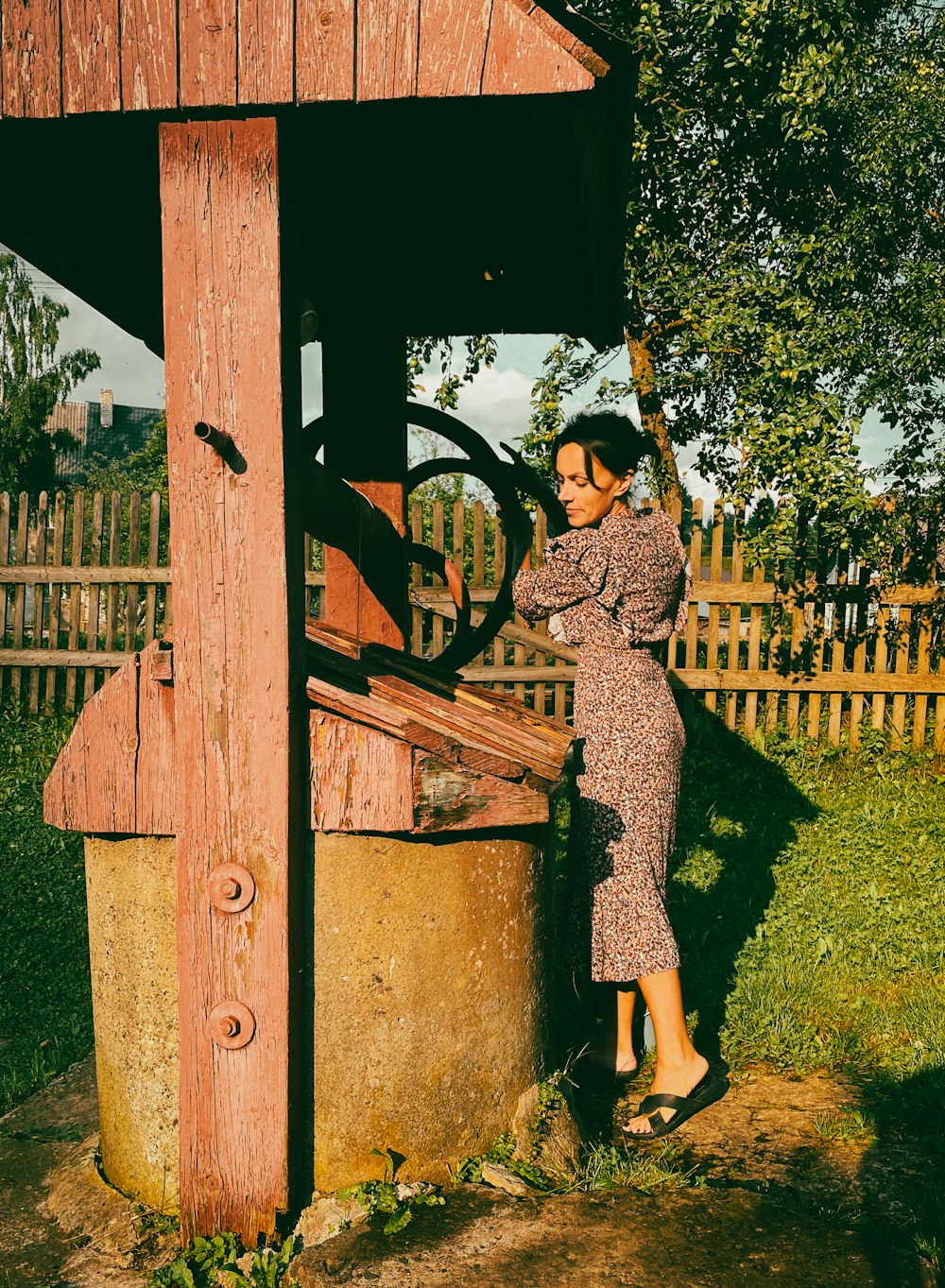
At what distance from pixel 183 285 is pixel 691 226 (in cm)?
690

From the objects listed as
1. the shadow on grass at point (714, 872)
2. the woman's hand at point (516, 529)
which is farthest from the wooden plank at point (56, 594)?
the woman's hand at point (516, 529)

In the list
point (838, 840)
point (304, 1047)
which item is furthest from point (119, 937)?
point (838, 840)

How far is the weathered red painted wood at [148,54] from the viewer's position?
2055 mm

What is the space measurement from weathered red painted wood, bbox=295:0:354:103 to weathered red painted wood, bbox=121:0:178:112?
0.82 ft

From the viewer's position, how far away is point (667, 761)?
2975mm

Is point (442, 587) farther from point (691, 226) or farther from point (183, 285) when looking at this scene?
point (183, 285)

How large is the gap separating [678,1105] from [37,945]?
299cm

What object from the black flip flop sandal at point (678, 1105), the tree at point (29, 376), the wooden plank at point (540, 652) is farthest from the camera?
Result: the tree at point (29, 376)

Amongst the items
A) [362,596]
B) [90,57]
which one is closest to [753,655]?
[362,596]

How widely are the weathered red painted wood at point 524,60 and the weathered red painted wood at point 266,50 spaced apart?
39 cm

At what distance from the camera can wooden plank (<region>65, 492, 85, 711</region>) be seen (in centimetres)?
838

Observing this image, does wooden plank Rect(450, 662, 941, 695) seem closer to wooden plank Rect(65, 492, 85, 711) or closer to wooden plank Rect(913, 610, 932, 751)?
wooden plank Rect(913, 610, 932, 751)

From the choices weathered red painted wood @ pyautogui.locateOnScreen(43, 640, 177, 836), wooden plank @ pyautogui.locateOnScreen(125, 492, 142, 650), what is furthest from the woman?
wooden plank @ pyautogui.locateOnScreen(125, 492, 142, 650)

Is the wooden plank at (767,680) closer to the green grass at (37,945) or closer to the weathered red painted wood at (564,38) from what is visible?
the green grass at (37,945)
